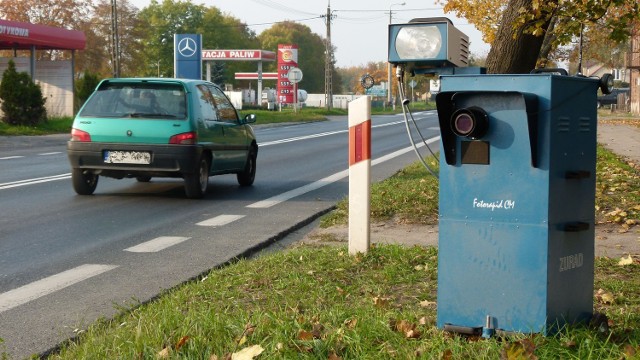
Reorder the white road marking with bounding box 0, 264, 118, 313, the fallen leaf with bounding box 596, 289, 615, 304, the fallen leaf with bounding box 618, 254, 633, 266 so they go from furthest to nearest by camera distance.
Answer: the fallen leaf with bounding box 618, 254, 633, 266, the white road marking with bounding box 0, 264, 118, 313, the fallen leaf with bounding box 596, 289, 615, 304

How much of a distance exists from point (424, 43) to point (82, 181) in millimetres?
8728

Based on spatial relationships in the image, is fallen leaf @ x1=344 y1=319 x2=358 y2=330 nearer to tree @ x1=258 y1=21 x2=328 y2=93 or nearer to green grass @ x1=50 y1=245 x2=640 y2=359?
green grass @ x1=50 y1=245 x2=640 y2=359

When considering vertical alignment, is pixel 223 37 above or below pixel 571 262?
above

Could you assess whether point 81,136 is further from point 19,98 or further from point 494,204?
point 19,98

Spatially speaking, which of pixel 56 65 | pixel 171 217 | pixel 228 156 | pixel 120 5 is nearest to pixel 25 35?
pixel 56 65

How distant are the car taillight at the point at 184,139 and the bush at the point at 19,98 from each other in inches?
858

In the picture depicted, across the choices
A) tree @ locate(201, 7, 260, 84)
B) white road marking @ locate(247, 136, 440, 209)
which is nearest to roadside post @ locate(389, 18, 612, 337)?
white road marking @ locate(247, 136, 440, 209)

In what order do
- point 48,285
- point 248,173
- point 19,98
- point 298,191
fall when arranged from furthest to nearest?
1. point 19,98
2. point 248,173
3. point 298,191
4. point 48,285

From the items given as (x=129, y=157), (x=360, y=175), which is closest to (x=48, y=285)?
(x=360, y=175)

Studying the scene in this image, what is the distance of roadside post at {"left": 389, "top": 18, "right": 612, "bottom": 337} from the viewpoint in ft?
15.0

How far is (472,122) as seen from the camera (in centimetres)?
459

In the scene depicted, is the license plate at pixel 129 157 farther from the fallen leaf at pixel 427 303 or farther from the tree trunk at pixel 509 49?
the fallen leaf at pixel 427 303

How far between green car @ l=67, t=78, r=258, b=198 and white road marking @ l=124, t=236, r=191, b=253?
362 cm

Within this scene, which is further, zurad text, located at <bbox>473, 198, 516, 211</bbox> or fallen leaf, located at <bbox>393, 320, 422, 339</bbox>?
fallen leaf, located at <bbox>393, 320, 422, 339</bbox>
